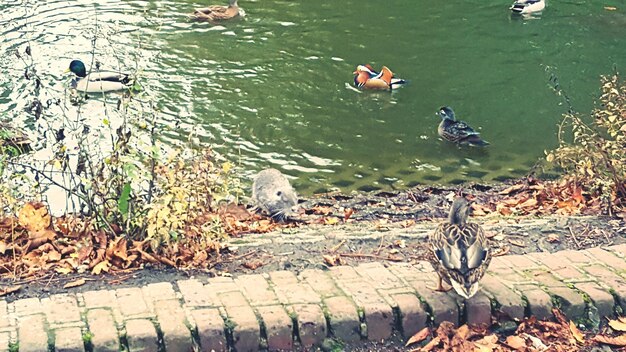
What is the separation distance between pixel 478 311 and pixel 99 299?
211cm

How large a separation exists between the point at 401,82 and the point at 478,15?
12.9ft

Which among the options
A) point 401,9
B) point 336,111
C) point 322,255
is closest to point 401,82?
point 336,111

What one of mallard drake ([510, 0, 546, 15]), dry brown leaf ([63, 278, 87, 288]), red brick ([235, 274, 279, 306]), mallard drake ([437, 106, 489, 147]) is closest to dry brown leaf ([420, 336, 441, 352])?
red brick ([235, 274, 279, 306])

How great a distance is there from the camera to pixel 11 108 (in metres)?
10.9

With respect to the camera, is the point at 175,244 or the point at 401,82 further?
the point at 401,82

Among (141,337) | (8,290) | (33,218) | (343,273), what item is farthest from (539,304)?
(33,218)

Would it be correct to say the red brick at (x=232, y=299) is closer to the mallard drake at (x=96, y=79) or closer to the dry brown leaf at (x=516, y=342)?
the dry brown leaf at (x=516, y=342)

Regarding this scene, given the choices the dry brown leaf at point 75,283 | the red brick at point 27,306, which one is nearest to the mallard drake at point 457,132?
the dry brown leaf at point 75,283

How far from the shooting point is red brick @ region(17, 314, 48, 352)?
14.5 feet

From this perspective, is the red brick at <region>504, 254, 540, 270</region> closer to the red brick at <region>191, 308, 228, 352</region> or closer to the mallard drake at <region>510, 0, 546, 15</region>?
the red brick at <region>191, 308, 228, 352</region>

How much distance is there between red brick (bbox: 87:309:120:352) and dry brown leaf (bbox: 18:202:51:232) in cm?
118

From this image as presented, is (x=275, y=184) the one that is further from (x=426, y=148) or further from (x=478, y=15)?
(x=478, y=15)

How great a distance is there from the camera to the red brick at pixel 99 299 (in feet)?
15.8

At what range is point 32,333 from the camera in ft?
14.8
